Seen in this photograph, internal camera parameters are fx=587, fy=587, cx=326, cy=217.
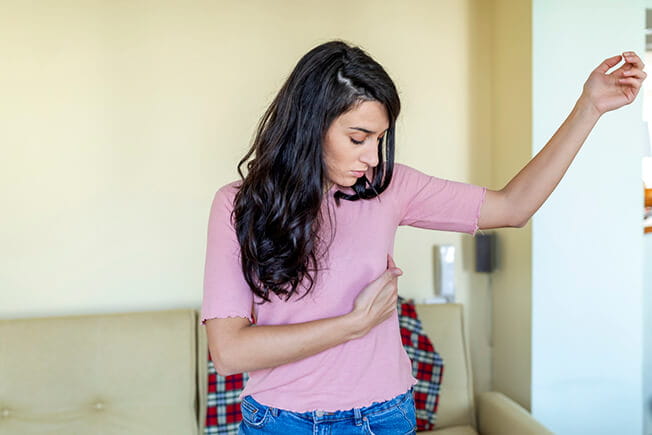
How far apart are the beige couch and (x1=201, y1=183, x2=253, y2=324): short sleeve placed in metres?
1.06

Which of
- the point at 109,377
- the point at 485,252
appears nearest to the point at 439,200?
the point at 485,252

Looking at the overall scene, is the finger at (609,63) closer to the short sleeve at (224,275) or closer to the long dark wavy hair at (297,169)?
the long dark wavy hair at (297,169)

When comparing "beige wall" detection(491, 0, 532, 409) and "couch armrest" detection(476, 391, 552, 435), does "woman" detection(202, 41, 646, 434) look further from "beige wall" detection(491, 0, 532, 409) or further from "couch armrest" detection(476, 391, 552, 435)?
"beige wall" detection(491, 0, 532, 409)

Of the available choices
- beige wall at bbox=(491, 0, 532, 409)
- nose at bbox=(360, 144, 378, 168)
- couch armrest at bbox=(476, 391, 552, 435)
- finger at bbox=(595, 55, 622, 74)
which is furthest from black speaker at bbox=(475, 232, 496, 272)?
nose at bbox=(360, 144, 378, 168)

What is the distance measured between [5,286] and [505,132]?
6.41 ft

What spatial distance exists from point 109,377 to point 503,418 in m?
1.34

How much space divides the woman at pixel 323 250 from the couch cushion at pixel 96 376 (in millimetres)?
969

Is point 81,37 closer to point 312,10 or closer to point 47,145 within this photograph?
point 47,145

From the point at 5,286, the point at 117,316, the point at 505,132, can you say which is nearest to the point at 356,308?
the point at 117,316

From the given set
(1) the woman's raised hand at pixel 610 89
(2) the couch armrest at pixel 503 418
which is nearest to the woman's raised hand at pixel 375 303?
(1) the woman's raised hand at pixel 610 89

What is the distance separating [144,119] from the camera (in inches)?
85.7

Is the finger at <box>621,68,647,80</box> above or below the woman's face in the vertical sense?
above

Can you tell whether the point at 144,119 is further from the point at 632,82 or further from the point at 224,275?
the point at 632,82

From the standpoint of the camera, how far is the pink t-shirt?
1.03 metres
